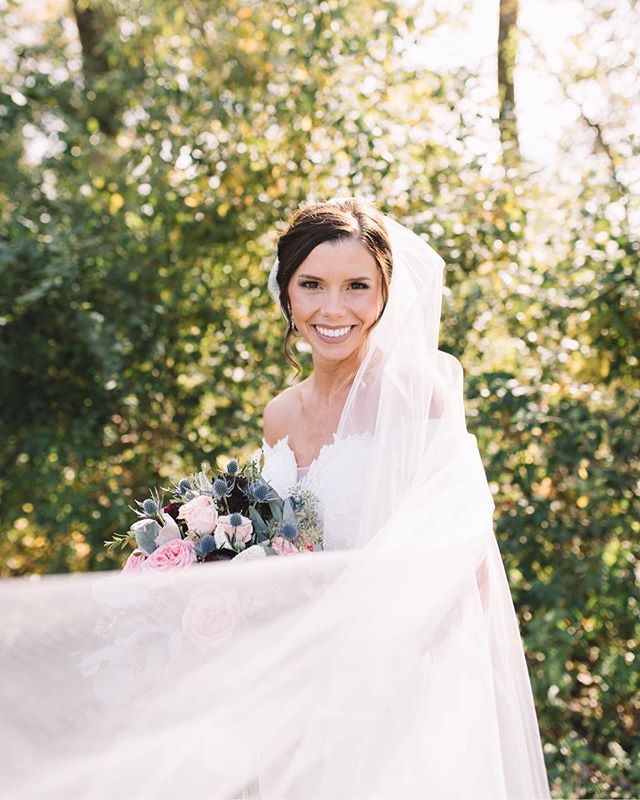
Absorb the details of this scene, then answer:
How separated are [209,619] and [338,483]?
35.1 inches

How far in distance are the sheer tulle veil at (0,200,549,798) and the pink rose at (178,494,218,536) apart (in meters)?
0.33

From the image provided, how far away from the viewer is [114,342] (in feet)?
14.2

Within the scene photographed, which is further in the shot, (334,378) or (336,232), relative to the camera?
(334,378)

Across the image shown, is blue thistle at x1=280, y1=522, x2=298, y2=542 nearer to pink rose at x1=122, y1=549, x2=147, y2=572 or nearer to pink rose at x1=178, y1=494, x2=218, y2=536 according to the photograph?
pink rose at x1=178, y1=494, x2=218, y2=536

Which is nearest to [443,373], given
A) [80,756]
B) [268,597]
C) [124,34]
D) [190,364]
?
[268,597]

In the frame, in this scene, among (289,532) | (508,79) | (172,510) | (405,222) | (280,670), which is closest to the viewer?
(280,670)

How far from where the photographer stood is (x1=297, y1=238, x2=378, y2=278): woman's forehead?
2383 millimetres

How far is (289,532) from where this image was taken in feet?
6.57

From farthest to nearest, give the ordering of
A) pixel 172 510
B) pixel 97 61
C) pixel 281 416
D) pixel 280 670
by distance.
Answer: pixel 97 61 < pixel 281 416 < pixel 172 510 < pixel 280 670

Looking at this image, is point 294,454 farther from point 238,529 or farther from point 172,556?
point 172,556

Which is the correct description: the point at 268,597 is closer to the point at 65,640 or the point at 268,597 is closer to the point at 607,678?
the point at 65,640

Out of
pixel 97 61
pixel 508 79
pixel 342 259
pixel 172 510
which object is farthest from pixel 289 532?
pixel 97 61

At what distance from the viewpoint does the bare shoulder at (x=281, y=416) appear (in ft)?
9.24

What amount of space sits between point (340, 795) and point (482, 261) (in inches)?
121
